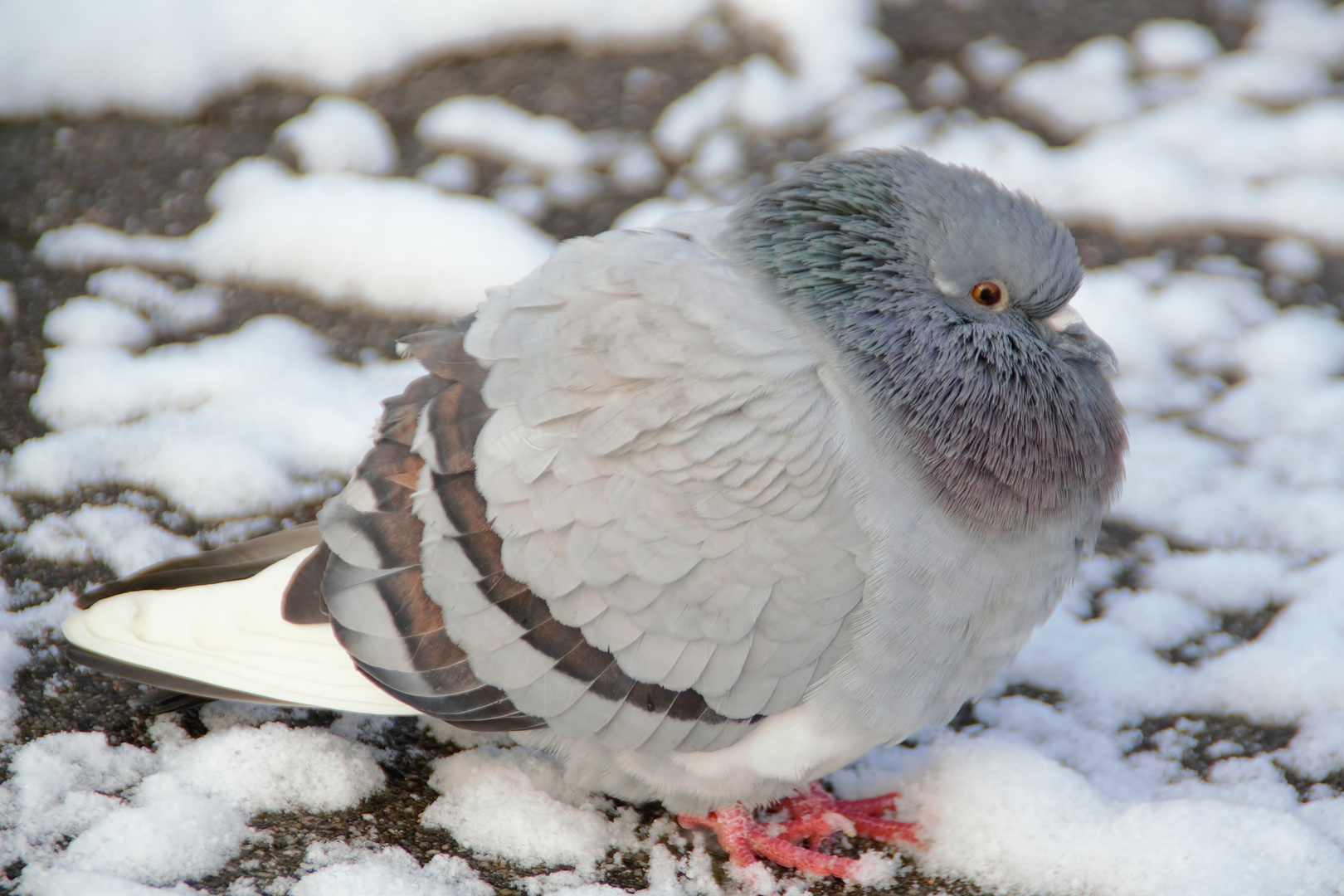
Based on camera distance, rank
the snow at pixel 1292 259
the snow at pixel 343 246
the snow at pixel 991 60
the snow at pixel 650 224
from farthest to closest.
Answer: the snow at pixel 991 60 < the snow at pixel 1292 259 < the snow at pixel 343 246 < the snow at pixel 650 224

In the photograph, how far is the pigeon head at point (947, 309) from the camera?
2547 mm

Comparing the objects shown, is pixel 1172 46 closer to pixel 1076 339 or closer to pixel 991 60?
pixel 991 60

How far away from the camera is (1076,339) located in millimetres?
2836

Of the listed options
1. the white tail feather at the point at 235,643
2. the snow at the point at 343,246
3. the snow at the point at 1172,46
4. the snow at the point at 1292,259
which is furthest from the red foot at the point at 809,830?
the snow at the point at 1172,46

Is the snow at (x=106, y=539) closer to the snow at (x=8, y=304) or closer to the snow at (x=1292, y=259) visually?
the snow at (x=8, y=304)

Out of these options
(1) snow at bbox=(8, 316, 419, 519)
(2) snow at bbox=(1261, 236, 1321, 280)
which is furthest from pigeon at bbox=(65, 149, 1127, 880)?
(2) snow at bbox=(1261, 236, 1321, 280)

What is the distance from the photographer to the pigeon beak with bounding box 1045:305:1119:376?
110 inches

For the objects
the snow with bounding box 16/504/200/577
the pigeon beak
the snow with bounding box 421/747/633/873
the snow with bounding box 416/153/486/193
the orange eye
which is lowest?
the snow with bounding box 421/747/633/873

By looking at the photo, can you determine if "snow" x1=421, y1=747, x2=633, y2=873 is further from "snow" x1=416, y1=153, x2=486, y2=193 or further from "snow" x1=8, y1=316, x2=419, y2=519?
"snow" x1=416, y1=153, x2=486, y2=193

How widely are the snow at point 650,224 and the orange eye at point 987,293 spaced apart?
120 centimetres

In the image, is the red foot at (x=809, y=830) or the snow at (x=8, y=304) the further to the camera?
the snow at (x=8, y=304)

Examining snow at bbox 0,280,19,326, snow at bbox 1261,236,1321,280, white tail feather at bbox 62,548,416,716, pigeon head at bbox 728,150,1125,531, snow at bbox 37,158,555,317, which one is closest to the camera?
pigeon head at bbox 728,150,1125,531

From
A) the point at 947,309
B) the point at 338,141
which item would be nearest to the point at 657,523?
the point at 947,309

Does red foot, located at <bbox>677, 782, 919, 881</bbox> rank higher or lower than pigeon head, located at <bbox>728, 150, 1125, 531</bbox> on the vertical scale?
lower
